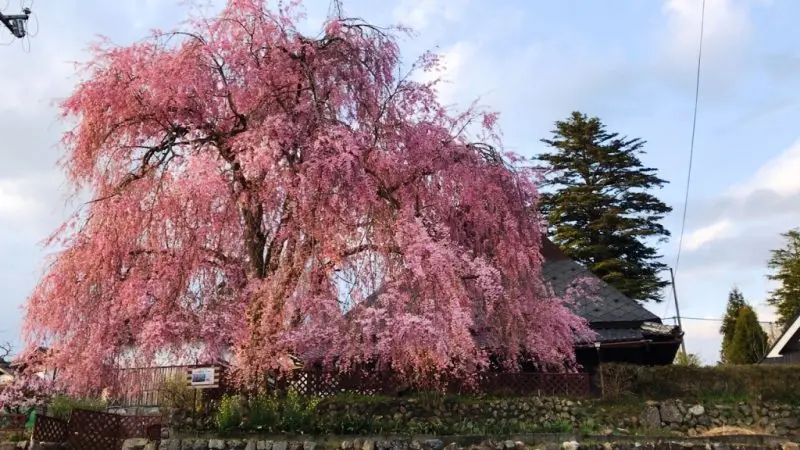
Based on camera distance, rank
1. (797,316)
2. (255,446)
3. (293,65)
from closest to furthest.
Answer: (255,446), (293,65), (797,316)

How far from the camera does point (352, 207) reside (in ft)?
35.8

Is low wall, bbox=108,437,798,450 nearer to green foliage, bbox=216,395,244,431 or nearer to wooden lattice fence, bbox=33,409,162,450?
green foliage, bbox=216,395,244,431

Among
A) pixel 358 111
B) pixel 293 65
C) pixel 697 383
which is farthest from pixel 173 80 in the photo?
pixel 697 383

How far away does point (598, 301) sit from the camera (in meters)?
17.7

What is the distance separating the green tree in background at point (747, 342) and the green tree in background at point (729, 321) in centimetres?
120

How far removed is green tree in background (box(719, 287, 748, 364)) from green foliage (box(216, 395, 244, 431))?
26.9 m

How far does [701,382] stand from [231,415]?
10.3m

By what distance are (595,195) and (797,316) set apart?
1414 centimetres

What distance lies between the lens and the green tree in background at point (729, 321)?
107 feet

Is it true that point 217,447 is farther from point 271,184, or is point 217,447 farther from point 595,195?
point 595,195

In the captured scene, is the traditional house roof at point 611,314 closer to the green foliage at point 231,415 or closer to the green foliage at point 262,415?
the green foliage at point 262,415

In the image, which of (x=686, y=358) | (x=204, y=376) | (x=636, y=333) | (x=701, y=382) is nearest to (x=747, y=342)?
(x=686, y=358)

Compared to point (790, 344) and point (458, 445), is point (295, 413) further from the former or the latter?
point (790, 344)

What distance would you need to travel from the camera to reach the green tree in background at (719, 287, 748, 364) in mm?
32750
